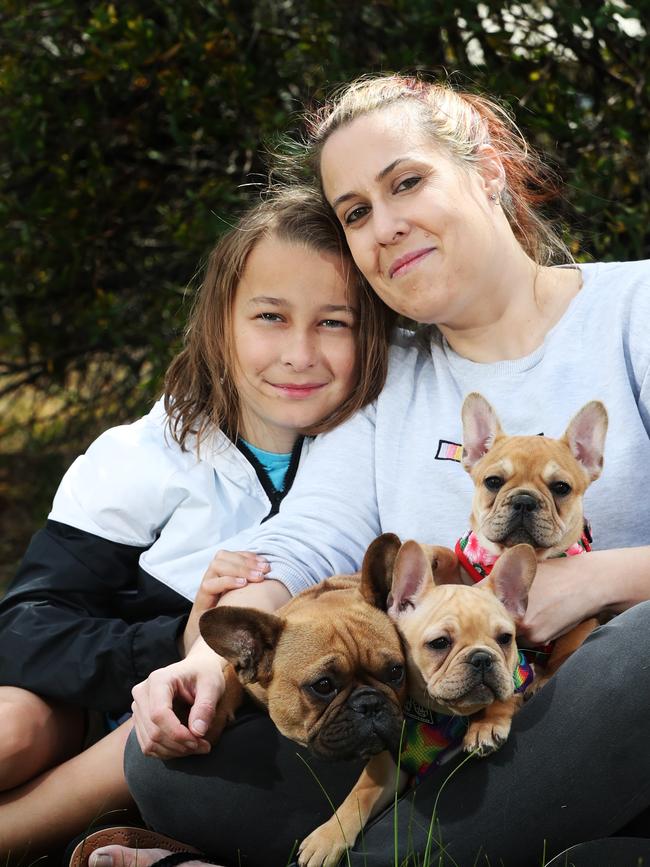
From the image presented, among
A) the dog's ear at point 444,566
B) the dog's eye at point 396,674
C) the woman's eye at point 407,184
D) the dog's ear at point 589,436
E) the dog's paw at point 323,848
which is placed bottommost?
the dog's paw at point 323,848

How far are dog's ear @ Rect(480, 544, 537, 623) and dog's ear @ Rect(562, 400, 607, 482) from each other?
0.32m

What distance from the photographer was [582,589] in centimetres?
242

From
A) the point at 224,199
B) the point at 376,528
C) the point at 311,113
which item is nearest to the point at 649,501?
the point at 376,528

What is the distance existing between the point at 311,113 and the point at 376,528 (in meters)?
1.40

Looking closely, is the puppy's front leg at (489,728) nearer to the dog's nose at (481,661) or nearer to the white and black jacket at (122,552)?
the dog's nose at (481,661)

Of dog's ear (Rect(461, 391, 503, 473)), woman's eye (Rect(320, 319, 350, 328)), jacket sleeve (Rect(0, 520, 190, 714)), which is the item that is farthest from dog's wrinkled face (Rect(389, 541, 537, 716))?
woman's eye (Rect(320, 319, 350, 328))

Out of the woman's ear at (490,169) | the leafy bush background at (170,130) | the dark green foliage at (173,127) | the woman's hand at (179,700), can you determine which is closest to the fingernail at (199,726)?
the woman's hand at (179,700)

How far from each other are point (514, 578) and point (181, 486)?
1.15m

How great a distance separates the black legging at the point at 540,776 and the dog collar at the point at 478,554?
0.24 meters

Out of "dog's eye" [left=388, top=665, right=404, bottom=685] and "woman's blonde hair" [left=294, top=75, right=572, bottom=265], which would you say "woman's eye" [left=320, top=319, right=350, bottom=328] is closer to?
"woman's blonde hair" [left=294, top=75, right=572, bottom=265]

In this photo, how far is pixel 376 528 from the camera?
294 centimetres

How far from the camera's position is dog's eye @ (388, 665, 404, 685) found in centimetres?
222

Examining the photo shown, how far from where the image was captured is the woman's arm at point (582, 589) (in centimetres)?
238

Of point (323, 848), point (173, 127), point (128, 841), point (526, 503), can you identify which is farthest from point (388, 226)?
point (173, 127)
